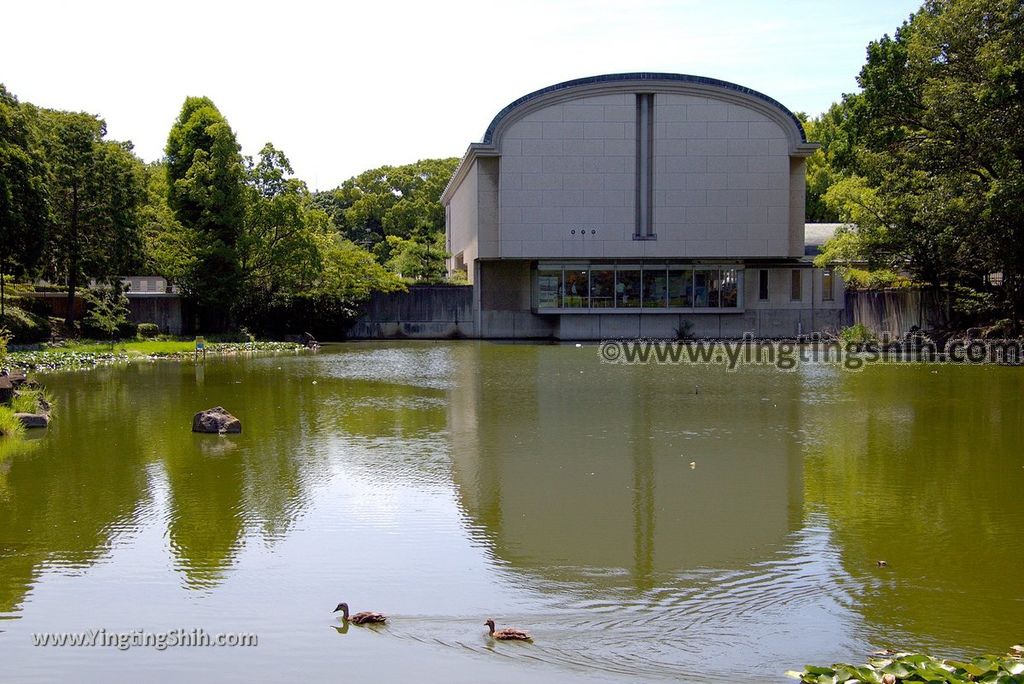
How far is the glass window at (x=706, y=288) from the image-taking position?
1534 inches

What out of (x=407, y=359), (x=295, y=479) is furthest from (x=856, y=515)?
(x=407, y=359)

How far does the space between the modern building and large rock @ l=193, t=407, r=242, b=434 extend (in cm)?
2467

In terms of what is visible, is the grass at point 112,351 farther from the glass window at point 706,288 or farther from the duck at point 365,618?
the duck at point 365,618

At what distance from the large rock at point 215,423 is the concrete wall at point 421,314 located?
1027 inches

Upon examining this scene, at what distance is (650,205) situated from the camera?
37688 millimetres

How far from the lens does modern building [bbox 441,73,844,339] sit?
37.3 m

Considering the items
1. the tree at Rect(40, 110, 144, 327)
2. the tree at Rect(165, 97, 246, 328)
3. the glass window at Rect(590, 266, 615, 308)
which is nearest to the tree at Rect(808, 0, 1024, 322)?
the glass window at Rect(590, 266, 615, 308)

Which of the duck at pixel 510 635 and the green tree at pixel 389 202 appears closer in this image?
the duck at pixel 510 635

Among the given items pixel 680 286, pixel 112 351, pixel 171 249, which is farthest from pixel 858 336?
pixel 171 249

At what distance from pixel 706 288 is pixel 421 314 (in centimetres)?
1176

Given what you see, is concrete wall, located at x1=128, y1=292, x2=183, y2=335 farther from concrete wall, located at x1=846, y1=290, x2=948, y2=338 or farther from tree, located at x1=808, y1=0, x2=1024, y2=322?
concrete wall, located at x1=846, y1=290, x2=948, y2=338

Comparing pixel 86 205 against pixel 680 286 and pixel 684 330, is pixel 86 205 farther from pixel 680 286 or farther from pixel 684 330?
pixel 684 330

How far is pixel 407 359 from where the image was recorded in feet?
92.6

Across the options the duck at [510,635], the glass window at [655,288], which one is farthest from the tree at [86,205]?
the duck at [510,635]
